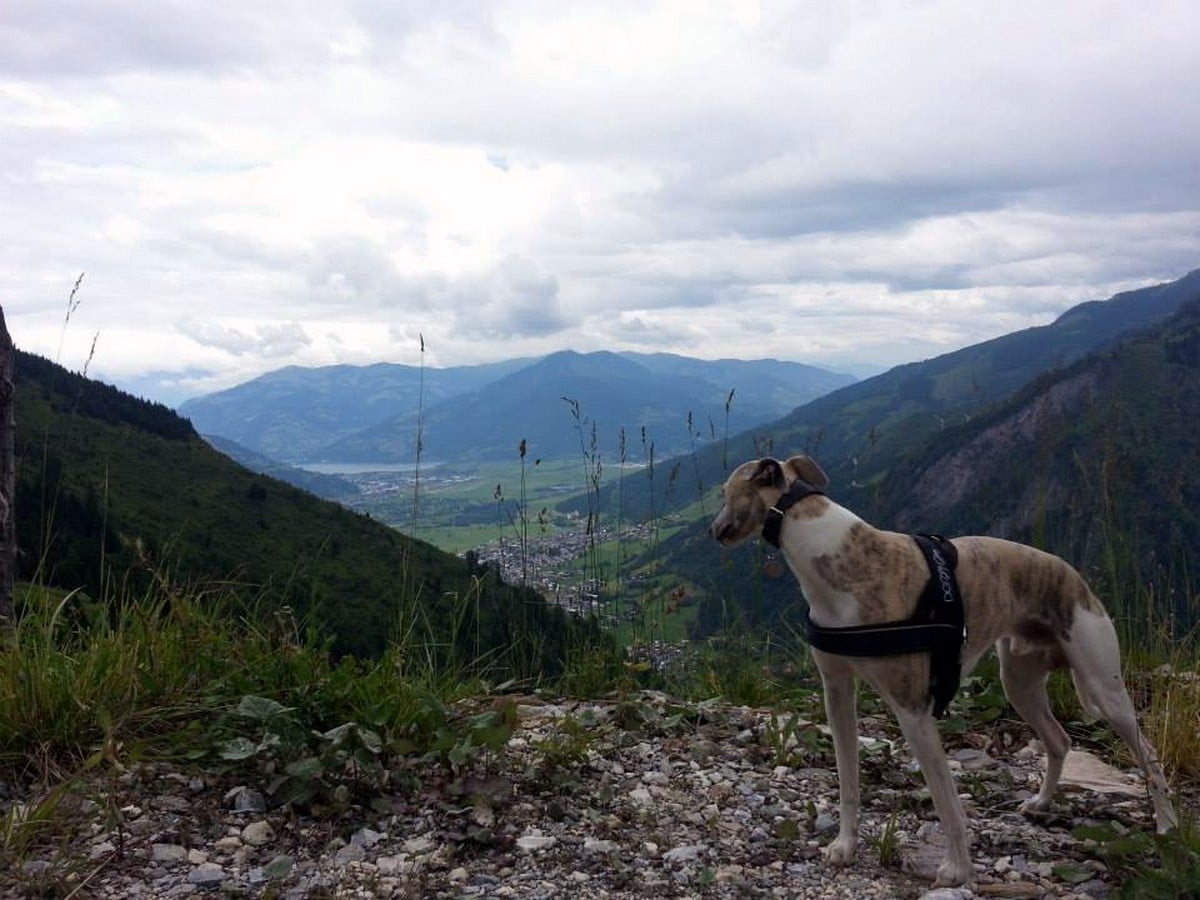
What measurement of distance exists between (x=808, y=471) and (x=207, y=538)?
157 feet

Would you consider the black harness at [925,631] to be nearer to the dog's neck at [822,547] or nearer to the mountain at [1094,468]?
the dog's neck at [822,547]

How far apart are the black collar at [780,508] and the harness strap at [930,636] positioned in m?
0.44

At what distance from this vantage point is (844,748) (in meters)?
4.50

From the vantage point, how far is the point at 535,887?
3951 mm

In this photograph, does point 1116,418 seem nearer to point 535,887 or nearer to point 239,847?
point 535,887

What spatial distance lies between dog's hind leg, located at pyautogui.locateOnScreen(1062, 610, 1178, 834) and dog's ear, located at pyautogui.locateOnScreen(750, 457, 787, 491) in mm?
1734

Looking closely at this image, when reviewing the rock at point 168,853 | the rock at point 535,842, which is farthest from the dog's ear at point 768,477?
the rock at point 168,853

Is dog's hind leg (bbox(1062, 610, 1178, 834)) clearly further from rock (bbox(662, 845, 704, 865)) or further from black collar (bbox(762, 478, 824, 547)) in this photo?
rock (bbox(662, 845, 704, 865))

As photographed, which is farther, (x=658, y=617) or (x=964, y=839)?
(x=658, y=617)

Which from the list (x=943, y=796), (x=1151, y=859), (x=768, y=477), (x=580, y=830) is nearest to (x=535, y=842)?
(x=580, y=830)

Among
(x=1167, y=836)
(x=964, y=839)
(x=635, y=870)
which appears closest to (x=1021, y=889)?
(x=964, y=839)

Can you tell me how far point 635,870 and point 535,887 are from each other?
0.48 meters

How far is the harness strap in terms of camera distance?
4.06 meters

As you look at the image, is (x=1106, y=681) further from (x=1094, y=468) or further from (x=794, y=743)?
(x=1094, y=468)
